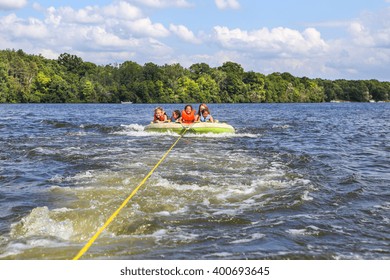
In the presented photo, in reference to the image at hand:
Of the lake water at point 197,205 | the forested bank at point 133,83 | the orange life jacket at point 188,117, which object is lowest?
the lake water at point 197,205

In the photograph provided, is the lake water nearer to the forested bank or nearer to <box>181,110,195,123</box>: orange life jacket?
<box>181,110,195,123</box>: orange life jacket

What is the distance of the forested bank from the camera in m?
85.2

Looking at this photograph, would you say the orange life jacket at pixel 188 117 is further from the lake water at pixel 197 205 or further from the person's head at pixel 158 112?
the lake water at pixel 197 205

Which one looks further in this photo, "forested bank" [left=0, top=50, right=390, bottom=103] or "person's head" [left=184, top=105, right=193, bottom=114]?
"forested bank" [left=0, top=50, right=390, bottom=103]

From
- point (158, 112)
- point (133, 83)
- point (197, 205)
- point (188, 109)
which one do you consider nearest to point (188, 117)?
point (188, 109)

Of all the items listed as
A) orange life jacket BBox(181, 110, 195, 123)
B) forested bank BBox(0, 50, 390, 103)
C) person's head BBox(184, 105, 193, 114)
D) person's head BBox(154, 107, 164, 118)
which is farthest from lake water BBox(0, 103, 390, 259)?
forested bank BBox(0, 50, 390, 103)

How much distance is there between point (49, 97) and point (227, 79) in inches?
1693

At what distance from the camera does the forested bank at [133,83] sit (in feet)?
280

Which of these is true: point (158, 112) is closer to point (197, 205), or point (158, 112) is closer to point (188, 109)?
point (188, 109)

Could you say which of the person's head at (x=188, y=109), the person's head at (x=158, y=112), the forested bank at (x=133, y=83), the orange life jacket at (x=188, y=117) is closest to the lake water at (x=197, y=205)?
the person's head at (x=188, y=109)

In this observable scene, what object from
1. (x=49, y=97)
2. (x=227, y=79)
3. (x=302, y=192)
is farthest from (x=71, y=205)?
(x=227, y=79)

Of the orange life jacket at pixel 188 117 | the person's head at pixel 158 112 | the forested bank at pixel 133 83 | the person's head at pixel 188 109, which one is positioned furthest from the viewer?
the forested bank at pixel 133 83

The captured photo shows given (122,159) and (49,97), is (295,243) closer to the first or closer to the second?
(122,159)
